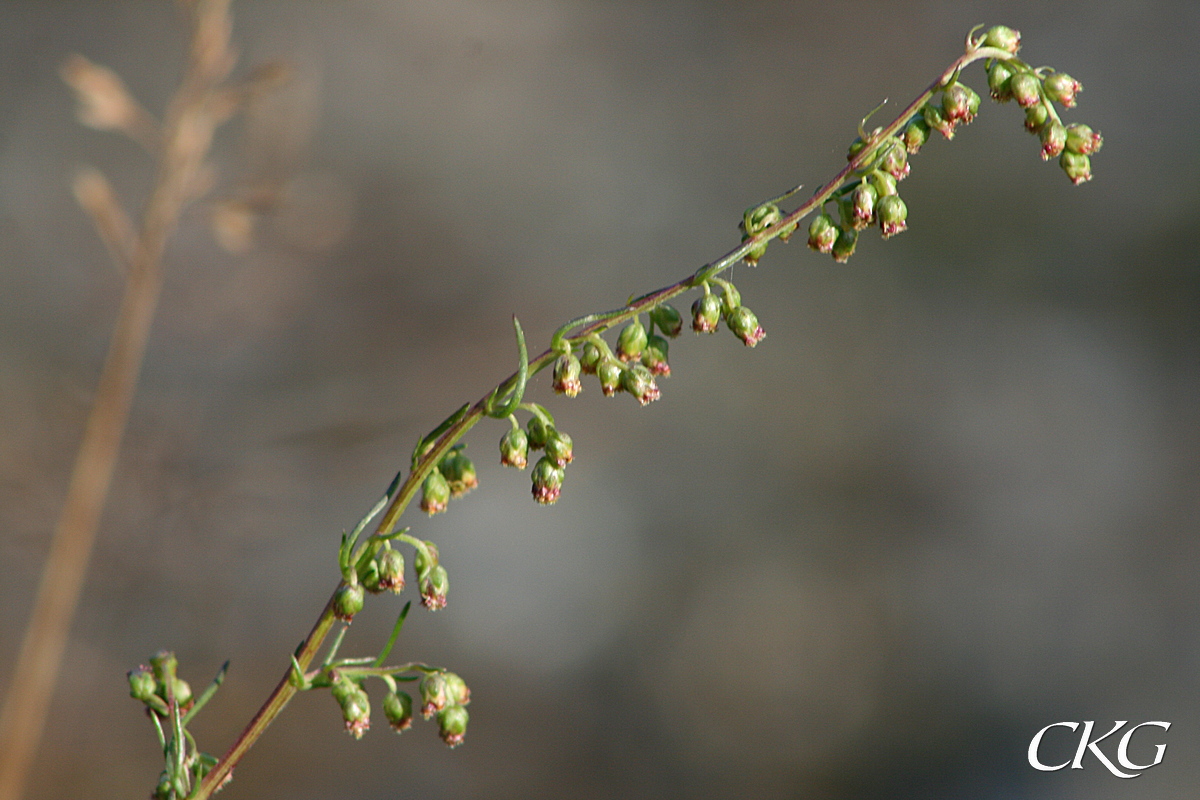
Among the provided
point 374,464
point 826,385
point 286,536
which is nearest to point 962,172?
point 826,385

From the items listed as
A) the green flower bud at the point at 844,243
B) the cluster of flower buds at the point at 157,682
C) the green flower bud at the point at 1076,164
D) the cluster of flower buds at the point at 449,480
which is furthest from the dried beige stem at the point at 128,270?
the green flower bud at the point at 1076,164

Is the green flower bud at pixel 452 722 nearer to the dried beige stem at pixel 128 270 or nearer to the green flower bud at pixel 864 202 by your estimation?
the green flower bud at pixel 864 202

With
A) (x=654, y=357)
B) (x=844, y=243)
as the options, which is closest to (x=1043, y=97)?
(x=844, y=243)

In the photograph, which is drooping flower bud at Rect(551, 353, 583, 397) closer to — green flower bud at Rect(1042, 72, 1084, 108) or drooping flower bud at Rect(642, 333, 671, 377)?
drooping flower bud at Rect(642, 333, 671, 377)

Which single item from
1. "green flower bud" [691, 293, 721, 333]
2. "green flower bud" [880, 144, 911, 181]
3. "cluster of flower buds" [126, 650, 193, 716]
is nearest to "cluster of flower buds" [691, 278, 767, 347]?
"green flower bud" [691, 293, 721, 333]

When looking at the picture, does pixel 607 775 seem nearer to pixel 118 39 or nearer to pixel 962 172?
pixel 962 172

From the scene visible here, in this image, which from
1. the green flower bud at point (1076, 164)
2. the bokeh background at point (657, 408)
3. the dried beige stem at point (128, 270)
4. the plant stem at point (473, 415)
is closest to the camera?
the plant stem at point (473, 415)
